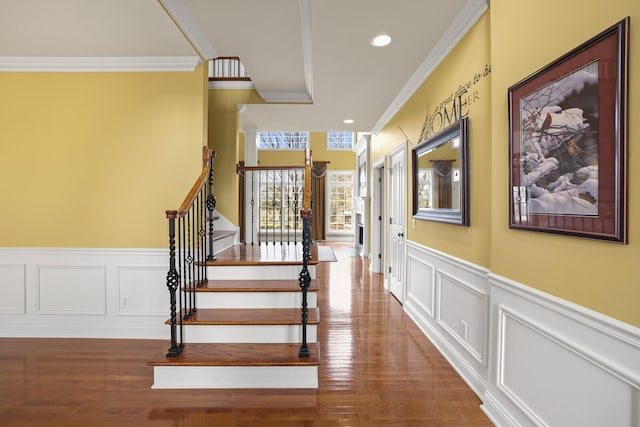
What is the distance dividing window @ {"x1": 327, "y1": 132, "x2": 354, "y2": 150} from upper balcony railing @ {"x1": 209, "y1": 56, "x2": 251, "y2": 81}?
6526mm

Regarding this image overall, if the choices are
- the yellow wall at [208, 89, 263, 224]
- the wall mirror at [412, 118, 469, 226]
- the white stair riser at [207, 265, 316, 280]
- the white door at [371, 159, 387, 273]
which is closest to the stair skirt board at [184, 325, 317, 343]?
the white stair riser at [207, 265, 316, 280]

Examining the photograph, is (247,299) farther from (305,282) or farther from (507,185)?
(507,185)

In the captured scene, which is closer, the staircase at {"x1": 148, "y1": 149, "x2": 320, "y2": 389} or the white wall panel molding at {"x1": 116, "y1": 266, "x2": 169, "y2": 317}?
the staircase at {"x1": 148, "y1": 149, "x2": 320, "y2": 389}

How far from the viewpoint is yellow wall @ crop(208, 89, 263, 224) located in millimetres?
4738

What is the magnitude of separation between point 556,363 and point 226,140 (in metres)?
4.40

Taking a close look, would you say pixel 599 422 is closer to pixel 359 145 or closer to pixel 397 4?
pixel 397 4

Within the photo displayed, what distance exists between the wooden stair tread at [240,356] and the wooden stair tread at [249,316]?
0.57ft

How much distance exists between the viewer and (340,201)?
37.1ft

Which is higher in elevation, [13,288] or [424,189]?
[424,189]

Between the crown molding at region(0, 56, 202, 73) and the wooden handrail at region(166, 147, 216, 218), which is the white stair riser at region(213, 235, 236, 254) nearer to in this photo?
the wooden handrail at region(166, 147, 216, 218)

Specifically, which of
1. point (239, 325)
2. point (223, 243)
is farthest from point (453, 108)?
point (223, 243)

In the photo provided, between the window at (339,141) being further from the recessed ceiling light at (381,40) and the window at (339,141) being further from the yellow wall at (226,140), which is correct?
the recessed ceiling light at (381,40)

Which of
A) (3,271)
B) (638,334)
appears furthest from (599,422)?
(3,271)

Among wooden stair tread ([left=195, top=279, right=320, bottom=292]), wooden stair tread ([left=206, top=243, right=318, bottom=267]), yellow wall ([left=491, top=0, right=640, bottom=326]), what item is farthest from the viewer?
wooden stair tread ([left=206, top=243, right=318, bottom=267])
